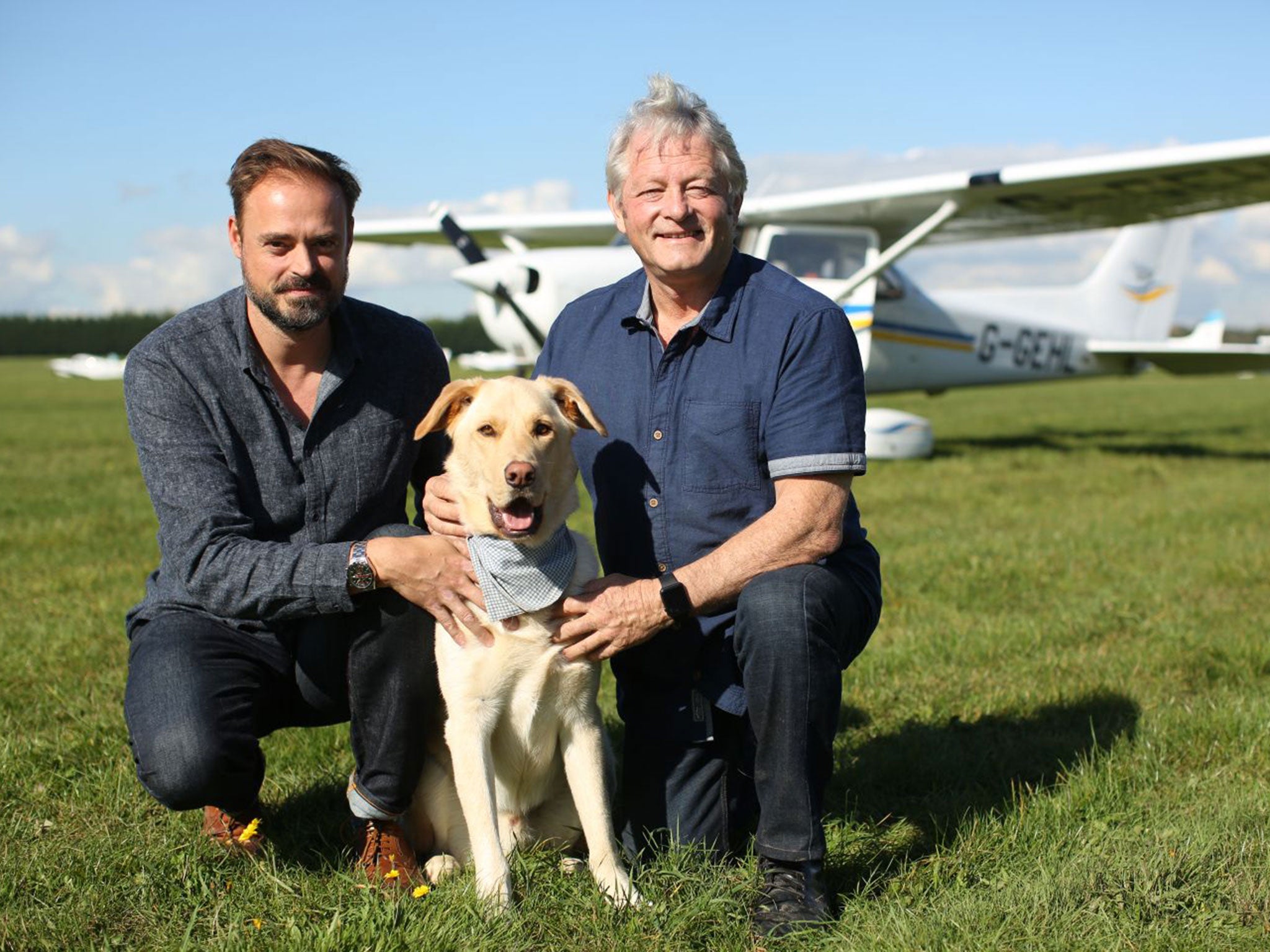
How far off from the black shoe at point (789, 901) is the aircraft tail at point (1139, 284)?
1686cm

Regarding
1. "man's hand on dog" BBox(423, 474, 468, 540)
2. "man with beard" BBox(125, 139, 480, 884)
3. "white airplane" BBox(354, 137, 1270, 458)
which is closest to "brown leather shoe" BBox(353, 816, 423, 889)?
"man with beard" BBox(125, 139, 480, 884)

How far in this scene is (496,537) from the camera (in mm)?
2809

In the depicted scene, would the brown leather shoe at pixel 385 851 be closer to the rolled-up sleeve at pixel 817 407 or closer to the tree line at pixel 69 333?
the rolled-up sleeve at pixel 817 407

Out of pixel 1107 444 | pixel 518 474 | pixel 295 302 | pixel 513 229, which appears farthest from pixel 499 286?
pixel 518 474

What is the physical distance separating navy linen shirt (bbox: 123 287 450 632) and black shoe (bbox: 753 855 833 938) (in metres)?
1.27

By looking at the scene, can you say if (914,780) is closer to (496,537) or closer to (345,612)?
(496,537)

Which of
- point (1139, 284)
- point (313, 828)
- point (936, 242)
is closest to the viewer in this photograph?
point (313, 828)

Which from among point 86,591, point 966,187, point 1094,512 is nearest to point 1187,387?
point 966,187

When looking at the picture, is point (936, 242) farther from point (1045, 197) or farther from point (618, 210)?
point (618, 210)

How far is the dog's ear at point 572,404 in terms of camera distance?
2.86 meters

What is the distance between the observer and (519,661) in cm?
269

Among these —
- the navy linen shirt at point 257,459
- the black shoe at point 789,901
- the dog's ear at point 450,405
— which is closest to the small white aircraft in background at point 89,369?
the navy linen shirt at point 257,459

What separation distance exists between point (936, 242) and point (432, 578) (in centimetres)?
1428

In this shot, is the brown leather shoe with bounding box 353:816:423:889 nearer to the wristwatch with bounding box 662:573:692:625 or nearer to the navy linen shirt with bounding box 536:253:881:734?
the navy linen shirt with bounding box 536:253:881:734
